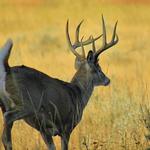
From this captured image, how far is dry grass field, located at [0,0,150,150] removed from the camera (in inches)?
369

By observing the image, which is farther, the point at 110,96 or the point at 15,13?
the point at 15,13

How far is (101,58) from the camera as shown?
20.1 meters

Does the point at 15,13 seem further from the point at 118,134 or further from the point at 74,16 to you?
the point at 118,134

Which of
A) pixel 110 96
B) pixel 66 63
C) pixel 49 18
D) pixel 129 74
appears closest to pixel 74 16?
pixel 49 18

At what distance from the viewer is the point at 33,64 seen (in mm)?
18844

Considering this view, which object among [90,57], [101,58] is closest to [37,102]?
[90,57]

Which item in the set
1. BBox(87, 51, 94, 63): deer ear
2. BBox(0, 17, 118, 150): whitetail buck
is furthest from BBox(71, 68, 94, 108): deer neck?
BBox(0, 17, 118, 150): whitetail buck

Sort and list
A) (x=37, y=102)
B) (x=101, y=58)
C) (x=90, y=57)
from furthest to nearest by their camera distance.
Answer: (x=101, y=58) < (x=90, y=57) < (x=37, y=102)

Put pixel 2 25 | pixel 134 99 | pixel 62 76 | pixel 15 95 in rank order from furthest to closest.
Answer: pixel 2 25 → pixel 62 76 → pixel 134 99 → pixel 15 95

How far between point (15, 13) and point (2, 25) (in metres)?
3.93

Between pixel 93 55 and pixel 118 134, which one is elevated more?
pixel 93 55

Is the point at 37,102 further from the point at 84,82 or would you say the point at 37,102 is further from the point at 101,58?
the point at 101,58

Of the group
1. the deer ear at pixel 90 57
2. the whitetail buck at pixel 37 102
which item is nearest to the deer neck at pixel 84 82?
the deer ear at pixel 90 57

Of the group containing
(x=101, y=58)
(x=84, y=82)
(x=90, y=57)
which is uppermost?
(x=90, y=57)
